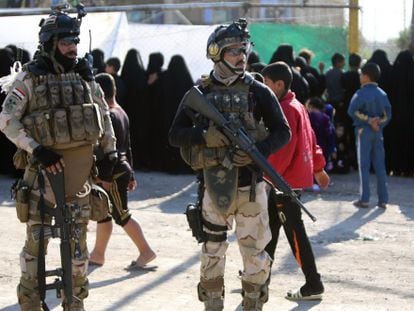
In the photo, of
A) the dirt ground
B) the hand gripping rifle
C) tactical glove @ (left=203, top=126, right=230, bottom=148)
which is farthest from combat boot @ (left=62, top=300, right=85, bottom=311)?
the hand gripping rifle

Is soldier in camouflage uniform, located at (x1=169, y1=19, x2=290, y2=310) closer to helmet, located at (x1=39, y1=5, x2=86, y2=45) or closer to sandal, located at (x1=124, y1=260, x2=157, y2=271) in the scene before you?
helmet, located at (x1=39, y1=5, x2=86, y2=45)

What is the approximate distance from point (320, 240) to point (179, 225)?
1612 millimetres

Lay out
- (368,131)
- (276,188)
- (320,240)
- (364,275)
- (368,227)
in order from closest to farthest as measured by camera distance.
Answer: (276,188) < (364,275) < (320,240) < (368,227) < (368,131)

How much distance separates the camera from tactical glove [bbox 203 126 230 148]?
17.5 feet

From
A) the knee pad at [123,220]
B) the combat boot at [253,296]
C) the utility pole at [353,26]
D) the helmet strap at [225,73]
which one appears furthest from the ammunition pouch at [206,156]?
the utility pole at [353,26]

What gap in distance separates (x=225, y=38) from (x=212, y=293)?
1616 millimetres

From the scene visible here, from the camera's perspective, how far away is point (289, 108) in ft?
20.7

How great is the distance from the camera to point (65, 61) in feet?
18.1

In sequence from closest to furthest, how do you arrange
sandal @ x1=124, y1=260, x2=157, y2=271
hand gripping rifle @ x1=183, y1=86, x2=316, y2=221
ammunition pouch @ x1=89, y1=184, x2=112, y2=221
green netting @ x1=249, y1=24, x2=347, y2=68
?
1. hand gripping rifle @ x1=183, y1=86, x2=316, y2=221
2. ammunition pouch @ x1=89, y1=184, x2=112, y2=221
3. sandal @ x1=124, y1=260, x2=157, y2=271
4. green netting @ x1=249, y1=24, x2=347, y2=68

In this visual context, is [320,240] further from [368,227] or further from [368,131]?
[368,131]

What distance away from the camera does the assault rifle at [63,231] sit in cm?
544

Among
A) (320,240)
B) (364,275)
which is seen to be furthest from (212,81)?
(320,240)

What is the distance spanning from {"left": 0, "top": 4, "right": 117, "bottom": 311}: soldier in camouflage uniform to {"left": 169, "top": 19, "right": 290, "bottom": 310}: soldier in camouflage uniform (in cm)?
61

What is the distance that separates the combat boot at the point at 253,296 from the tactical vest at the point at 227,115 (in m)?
0.83
